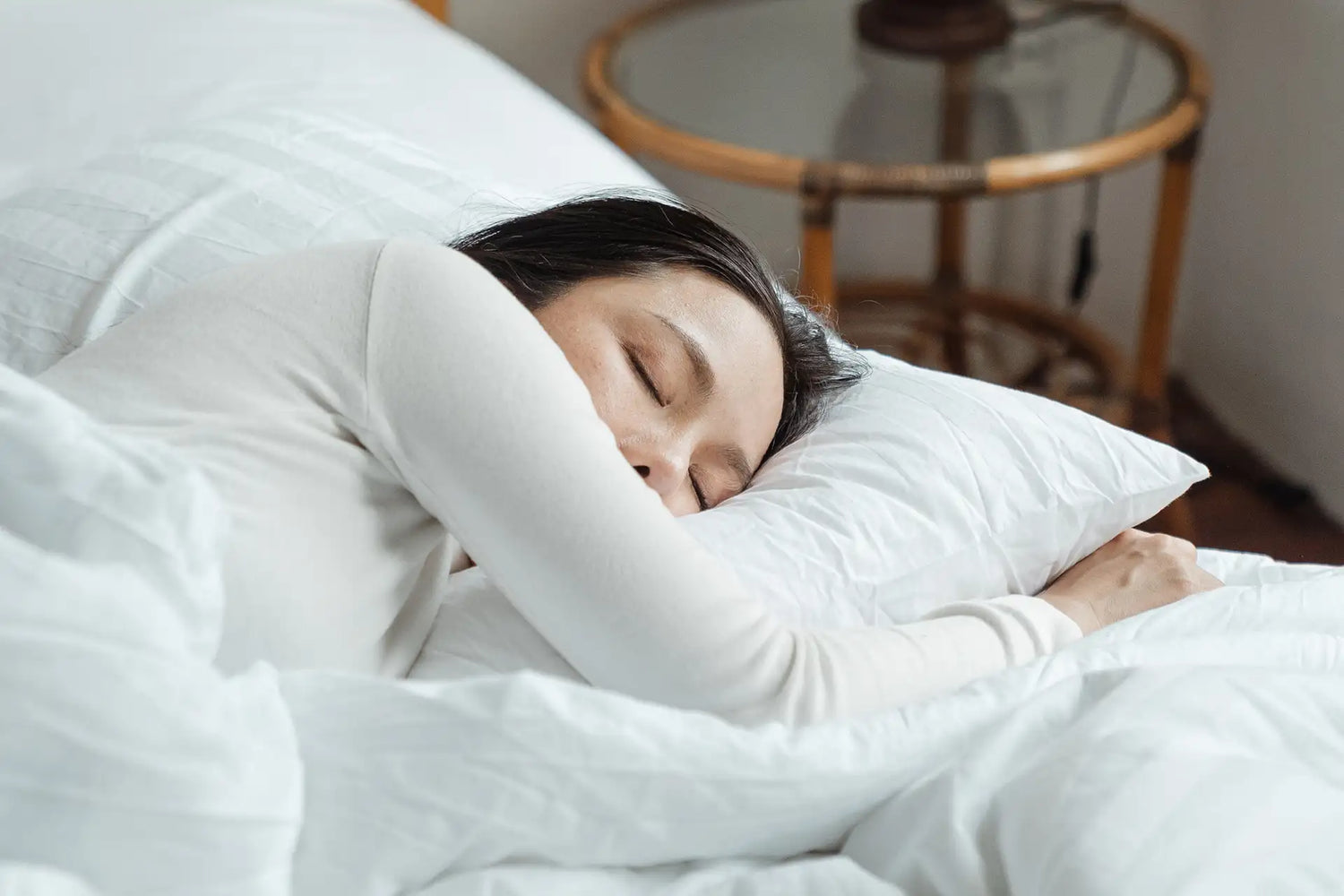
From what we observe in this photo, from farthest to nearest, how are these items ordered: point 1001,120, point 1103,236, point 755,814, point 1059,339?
1. point 1103,236
2. point 1059,339
3. point 1001,120
4. point 755,814

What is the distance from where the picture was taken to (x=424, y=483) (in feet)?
1.98

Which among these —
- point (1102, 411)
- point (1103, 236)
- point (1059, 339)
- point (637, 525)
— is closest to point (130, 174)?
point (637, 525)

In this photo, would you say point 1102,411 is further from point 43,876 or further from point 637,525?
point 43,876

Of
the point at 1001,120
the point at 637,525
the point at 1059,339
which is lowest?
the point at 1059,339

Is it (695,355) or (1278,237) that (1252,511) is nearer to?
(1278,237)

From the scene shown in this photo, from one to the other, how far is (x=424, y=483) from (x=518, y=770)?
5.7 inches

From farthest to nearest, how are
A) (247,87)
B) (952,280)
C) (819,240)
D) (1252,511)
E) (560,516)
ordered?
(952,280), (1252,511), (819,240), (247,87), (560,516)

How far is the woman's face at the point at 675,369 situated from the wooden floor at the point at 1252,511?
1.05 metres

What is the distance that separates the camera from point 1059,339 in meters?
1.70

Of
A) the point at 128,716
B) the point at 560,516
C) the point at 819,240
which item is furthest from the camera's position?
the point at 819,240

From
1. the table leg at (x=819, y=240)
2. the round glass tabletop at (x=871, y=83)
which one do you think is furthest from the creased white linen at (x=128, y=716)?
the round glass tabletop at (x=871, y=83)

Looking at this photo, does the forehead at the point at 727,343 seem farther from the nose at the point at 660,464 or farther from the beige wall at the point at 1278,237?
the beige wall at the point at 1278,237

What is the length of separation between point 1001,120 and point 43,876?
3.97 ft

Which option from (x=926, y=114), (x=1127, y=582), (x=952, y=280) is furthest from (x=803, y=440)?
(x=952, y=280)
